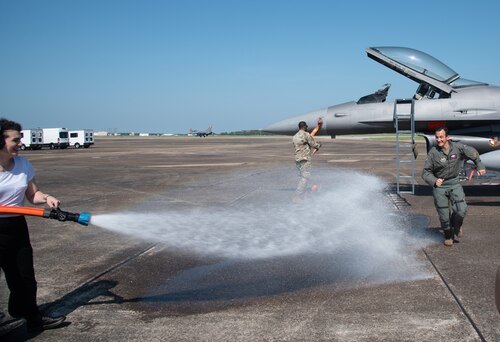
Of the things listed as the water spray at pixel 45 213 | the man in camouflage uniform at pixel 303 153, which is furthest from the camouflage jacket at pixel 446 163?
the water spray at pixel 45 213

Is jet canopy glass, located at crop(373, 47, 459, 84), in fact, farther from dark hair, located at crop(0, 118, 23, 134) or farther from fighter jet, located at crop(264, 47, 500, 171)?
dark hair, located at crop(0, 118, 23, 134)

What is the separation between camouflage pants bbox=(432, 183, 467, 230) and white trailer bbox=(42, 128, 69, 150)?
4579cm

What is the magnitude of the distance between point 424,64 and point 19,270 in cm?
1025

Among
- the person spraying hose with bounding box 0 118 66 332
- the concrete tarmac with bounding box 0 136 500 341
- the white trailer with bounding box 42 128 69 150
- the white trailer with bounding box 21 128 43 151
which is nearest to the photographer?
the person spraying hose with bounding box 0 118 66 332

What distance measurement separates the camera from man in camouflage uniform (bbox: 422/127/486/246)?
661 cm

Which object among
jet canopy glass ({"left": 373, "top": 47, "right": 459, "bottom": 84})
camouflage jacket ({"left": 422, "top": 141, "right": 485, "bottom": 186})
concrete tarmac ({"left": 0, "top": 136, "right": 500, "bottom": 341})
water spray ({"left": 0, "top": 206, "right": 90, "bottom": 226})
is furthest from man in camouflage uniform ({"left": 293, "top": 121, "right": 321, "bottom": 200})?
water spray ({"left": 0, "top": 206, "right": 90, "bottom": 226})

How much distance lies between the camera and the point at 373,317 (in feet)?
13.3

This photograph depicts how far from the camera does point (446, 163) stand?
6.68 meters

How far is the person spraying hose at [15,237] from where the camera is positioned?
3715mm

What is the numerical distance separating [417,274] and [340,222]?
10.4ft

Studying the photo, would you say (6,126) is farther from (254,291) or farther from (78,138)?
(78,138)

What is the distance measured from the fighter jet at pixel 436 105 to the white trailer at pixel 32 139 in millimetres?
40646

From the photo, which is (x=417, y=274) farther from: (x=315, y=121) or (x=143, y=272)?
(x=315, y=121)

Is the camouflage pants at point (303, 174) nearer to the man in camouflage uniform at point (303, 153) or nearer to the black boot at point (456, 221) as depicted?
the man in camouflage uniform at point (303, 153)
